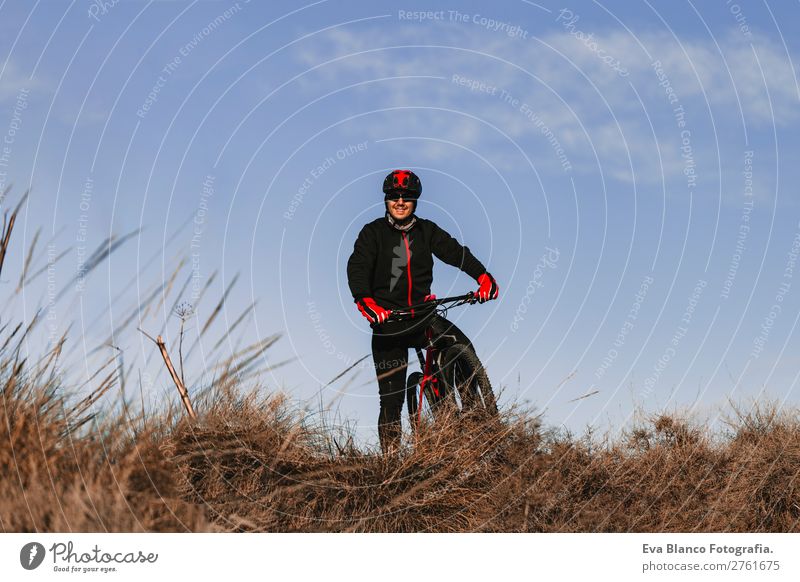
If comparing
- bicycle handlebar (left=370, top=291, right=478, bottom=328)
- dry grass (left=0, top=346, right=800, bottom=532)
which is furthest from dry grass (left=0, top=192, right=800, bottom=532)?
bicycle handlebar (left=370, top=291, right=478, bottom=328)

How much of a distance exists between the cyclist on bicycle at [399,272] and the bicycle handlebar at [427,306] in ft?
0.31

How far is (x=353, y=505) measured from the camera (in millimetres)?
7129

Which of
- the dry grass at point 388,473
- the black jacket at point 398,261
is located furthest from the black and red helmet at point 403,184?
the dry grass at point 388,473

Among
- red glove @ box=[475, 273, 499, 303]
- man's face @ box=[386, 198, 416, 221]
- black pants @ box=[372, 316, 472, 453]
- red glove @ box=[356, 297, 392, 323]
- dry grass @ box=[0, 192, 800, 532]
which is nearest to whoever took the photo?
dry grass @ box=[0, 192, 800, 532]

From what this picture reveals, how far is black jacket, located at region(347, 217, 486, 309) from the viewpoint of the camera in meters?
8.66

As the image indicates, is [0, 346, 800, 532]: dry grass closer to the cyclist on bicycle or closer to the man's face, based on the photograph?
the cyclist on bicycle

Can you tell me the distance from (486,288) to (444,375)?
993 mm

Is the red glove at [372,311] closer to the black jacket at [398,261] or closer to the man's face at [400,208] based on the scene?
the black jacket at [398,261]

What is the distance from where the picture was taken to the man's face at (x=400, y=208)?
863 cm

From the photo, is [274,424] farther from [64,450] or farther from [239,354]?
[64,450]

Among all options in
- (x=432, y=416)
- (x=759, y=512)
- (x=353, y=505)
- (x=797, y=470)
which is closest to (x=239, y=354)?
(x=353, y=505)

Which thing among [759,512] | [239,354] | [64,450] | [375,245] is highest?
[375,245]
